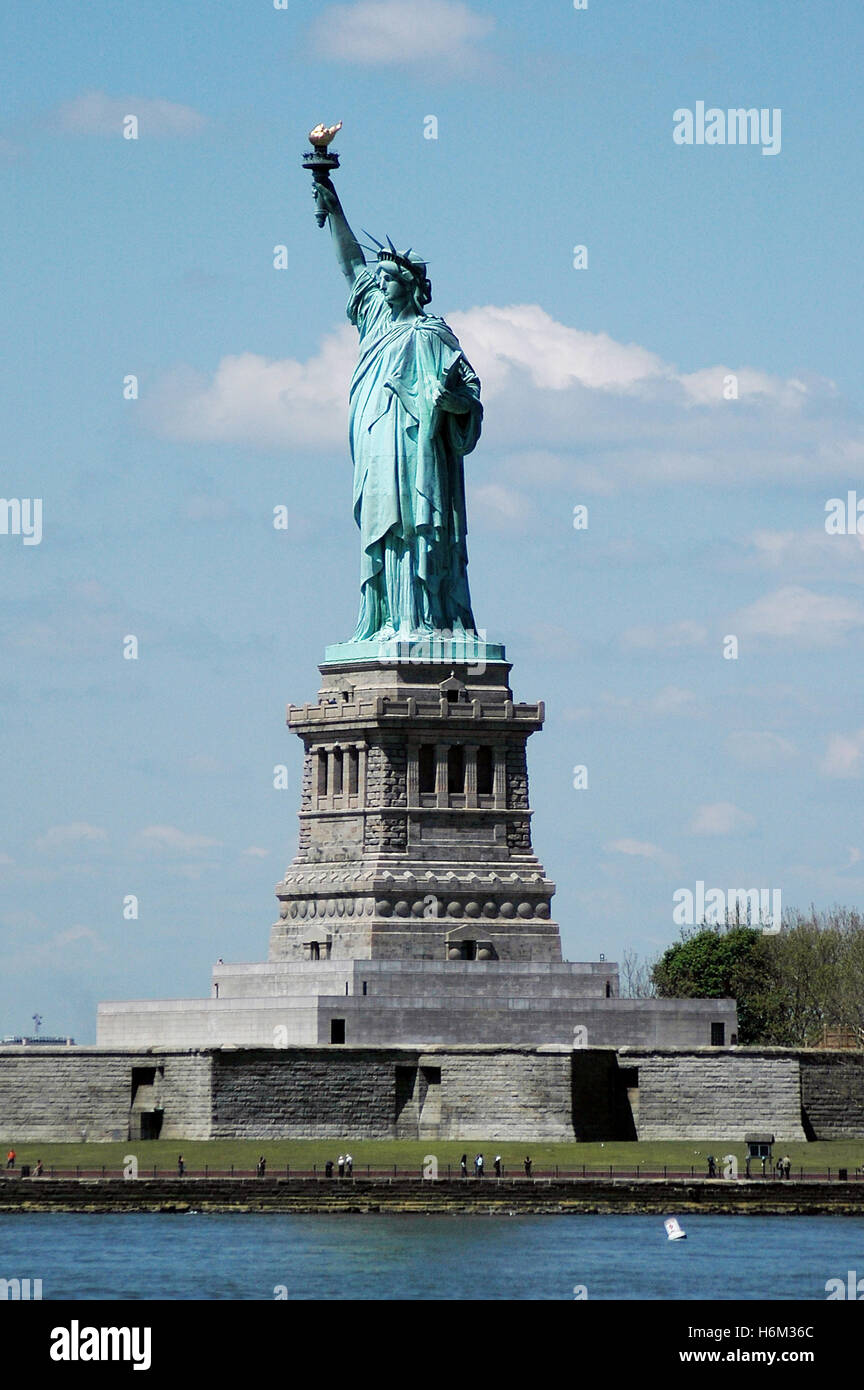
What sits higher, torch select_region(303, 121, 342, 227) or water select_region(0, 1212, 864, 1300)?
torch select_region(303, 121, 342, 227)

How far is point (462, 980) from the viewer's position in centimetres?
8156

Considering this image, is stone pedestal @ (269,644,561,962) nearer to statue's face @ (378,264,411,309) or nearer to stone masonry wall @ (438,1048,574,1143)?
stone masonry wall @ (438,1048,574,1143)

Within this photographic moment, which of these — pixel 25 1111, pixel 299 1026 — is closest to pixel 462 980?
pixel 299 1026

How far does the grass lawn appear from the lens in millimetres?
75812

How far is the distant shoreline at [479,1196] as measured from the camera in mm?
72688

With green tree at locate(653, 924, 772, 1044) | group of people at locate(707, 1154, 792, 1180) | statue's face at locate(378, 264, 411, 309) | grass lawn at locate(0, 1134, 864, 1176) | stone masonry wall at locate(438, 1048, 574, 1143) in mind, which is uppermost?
statue's face at locate(378, 264, 411, 309)

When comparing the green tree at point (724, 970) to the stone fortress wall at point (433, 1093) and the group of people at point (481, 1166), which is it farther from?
the group of people at point (481, 1166)

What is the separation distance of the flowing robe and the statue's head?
424mm

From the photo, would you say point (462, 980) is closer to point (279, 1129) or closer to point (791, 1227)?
point (279, 1129)

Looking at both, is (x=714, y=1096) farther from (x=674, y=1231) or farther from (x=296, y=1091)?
(x=674, y=1231)

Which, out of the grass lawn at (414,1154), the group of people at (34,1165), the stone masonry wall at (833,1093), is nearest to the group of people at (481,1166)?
the grass lawn at (414,1154)

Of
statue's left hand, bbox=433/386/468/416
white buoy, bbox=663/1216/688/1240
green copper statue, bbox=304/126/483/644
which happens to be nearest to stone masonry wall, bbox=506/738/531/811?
green copper statue, bbox=304/126/483/644
